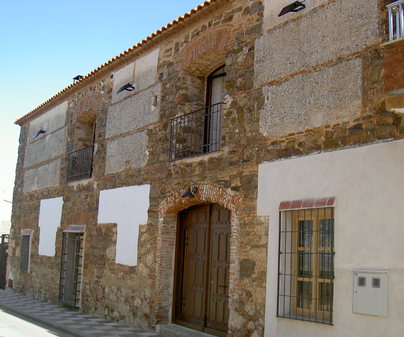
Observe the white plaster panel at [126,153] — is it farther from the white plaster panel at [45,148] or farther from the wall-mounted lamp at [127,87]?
the white plaster panel at [45,148]

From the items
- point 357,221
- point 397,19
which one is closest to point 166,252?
Answer: point 357,221

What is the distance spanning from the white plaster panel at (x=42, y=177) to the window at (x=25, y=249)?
4.64 ft

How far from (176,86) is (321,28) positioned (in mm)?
3715

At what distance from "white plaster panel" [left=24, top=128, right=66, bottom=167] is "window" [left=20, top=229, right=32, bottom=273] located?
227 centimetres

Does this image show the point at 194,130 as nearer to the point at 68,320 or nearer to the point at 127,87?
the point at 127,87

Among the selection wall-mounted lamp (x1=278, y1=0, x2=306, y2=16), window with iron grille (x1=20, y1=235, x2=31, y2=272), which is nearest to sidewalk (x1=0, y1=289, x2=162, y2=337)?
window with iron grille (x1=20, y1=235, x2=31, y2=272)

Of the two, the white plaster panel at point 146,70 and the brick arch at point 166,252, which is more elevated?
the white plaster panel at point 146,70

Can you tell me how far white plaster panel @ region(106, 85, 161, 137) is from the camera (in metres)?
10.9

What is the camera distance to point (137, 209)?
1089cm

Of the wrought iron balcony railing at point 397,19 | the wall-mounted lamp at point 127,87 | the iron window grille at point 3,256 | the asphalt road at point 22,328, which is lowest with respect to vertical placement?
the asphalt road at point 22,328

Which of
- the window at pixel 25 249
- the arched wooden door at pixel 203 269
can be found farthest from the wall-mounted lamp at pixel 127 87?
the window at pixel 25 249

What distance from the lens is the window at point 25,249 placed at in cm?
1627

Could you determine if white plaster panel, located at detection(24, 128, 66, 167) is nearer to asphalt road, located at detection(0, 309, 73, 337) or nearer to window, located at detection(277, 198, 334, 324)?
asphalt road, located at detection(0, 309, 73, 337)

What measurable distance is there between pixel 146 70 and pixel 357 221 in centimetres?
654
